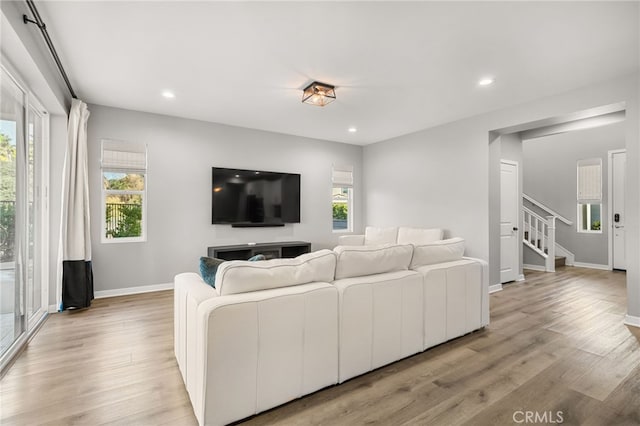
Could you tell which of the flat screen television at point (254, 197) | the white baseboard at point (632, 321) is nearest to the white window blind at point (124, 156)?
the flat screen television at point (254, 197)

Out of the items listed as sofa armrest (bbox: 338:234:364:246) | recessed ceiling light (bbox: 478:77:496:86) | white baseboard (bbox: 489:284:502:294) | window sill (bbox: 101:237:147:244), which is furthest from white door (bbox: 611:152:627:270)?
window sill (bbox: 101:237:147:244)

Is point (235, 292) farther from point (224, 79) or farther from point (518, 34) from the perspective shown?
point (518, 34)

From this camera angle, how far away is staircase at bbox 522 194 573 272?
6047 mm

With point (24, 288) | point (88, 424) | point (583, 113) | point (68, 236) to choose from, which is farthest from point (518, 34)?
point (68, 236)

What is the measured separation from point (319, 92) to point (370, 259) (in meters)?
2.06

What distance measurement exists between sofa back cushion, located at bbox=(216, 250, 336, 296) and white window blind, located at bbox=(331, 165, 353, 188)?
4332 millimetres

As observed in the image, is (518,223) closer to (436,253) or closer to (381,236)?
(381,236)

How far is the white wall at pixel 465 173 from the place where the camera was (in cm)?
318

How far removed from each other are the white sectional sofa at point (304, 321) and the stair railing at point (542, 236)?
461 cm

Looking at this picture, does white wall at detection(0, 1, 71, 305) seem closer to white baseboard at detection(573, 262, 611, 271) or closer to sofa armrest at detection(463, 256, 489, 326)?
sofa armrest at detection(463, 256, 489, 326)

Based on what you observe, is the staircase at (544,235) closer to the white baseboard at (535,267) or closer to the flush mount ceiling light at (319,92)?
the white baseboard at (535,267)

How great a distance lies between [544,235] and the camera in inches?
248

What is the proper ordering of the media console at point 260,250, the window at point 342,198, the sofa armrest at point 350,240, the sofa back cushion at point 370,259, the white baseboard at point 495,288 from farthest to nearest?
the window at point 342,198
the sofa armrest at point 350,240
the media console at point 260,250
the white baseboard at point 495,288
the sofa back cushion at point 370,259

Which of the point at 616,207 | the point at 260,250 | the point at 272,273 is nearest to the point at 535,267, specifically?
the point at 616,207
